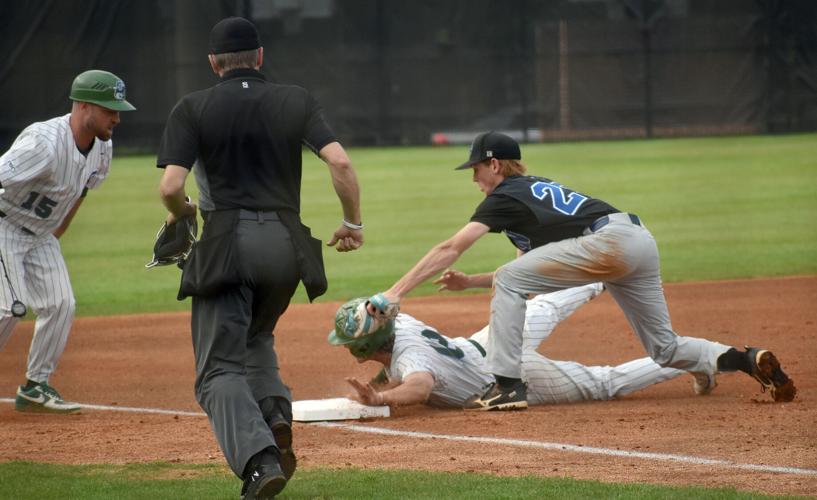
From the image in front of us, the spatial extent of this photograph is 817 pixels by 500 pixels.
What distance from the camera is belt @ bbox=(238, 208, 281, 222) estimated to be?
12.6ft

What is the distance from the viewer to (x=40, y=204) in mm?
5691

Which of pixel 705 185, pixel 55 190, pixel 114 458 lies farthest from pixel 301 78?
pixel 114 458

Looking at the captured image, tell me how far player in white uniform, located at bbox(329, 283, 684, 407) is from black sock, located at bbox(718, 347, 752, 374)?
1.14ft

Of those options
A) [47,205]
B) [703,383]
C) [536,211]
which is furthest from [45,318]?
[703,383]

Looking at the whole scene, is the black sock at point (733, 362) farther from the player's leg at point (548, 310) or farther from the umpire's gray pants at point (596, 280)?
the player's leg at point (548, 310)

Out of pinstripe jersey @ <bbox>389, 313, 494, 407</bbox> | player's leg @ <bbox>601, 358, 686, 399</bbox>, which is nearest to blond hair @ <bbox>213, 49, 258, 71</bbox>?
pinstripe jersey @ <bbox>389, 313, 494, 407</bbox>

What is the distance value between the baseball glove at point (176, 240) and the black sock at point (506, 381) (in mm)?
1866

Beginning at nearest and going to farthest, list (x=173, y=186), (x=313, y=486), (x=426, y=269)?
(x=173, y=186), (x=313, y=486), (x=426, y=269)

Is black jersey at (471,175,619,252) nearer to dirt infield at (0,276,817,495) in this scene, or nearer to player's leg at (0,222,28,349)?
dirt infield at (0,276,817,495)

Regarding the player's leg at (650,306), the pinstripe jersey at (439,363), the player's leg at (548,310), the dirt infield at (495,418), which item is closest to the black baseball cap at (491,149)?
the player's leg at (650,306)

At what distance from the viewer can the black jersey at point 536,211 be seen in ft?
17.5

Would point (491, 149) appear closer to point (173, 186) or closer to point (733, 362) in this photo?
point (733, 362)

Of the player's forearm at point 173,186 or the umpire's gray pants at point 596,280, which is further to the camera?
the umpire's gray pants at point 596,280

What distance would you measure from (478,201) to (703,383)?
10824 millimetres
